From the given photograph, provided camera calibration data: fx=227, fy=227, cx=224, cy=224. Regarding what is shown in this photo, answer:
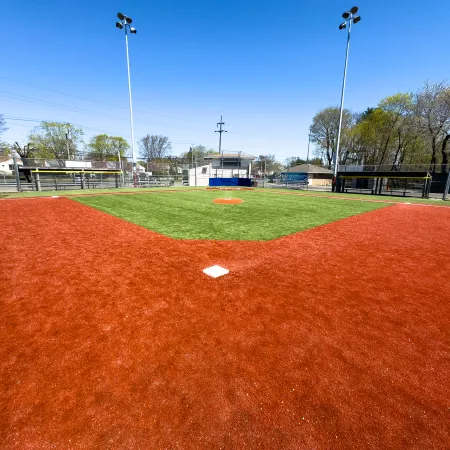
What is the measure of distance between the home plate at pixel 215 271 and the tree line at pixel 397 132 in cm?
2555

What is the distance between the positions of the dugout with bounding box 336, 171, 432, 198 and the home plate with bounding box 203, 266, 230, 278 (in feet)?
78.3

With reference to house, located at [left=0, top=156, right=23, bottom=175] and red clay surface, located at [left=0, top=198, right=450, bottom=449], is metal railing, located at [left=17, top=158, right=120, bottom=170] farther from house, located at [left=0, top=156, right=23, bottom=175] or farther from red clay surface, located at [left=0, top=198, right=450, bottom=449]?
red clay surface, located at [left=0, top=198, right=450, bottom=449]

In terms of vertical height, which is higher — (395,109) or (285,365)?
→ (395,109)

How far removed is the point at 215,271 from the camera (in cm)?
452

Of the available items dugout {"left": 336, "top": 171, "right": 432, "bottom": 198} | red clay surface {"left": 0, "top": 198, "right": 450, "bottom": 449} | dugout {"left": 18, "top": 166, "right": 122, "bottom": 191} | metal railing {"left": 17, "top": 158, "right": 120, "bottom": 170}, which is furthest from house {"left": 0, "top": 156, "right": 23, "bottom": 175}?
dugout {"left": 336, "top": 171, "right": 432, "bottom": 198}

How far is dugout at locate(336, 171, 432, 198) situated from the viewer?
21.1 meters

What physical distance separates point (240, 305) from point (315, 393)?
4.88ft

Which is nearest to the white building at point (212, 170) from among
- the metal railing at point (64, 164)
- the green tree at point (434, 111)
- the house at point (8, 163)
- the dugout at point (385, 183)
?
the metal railing at point (64, 164)

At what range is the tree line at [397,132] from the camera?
2889 centimetres

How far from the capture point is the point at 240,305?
3395 millimetres

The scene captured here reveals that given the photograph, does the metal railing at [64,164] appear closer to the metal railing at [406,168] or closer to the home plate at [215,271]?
the home plate at [215,271]

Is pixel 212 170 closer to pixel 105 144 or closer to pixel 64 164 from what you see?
pixel 64 164

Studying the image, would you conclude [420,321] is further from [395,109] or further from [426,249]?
[395,109]

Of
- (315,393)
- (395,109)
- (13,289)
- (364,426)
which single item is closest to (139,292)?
(13,289)
